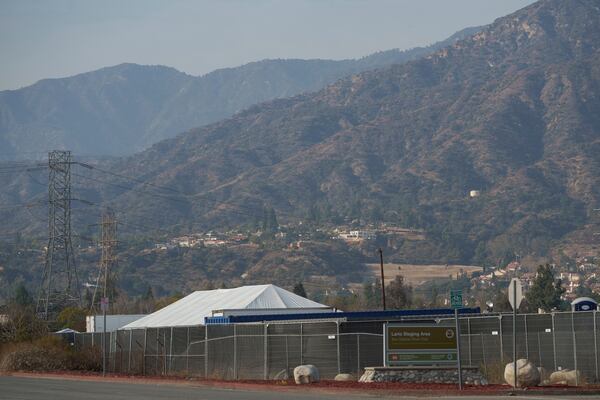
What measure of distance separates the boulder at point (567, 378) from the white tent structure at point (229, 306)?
1078 inches

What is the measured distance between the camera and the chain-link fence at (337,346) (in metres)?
43.9

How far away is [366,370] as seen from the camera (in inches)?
1592

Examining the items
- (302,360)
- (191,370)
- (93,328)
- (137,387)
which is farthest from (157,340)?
(93,328)

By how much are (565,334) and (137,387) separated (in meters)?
15.8

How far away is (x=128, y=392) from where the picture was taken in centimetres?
3684

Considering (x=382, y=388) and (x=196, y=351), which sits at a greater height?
(x=196, y=351)

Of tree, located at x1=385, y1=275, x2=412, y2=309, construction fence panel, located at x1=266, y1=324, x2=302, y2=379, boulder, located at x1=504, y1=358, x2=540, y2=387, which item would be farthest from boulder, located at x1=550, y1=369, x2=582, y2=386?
tree, located at x1=385, y1=275, x2=412, y2=309

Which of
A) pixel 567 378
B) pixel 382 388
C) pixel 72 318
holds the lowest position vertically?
pixel 382 388

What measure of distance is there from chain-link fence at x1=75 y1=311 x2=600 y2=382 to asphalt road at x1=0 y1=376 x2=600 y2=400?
6.09m

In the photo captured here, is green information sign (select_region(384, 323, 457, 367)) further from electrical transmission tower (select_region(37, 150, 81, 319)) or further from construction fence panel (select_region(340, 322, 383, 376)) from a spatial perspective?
electrical transmission tower (select_region(37, 150, 81, 319))

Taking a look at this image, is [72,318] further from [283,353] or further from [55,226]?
[283,353]

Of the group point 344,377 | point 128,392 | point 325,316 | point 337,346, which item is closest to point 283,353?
point 337,346

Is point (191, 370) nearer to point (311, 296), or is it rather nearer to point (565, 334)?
point (565, 334)

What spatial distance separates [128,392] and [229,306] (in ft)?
100
